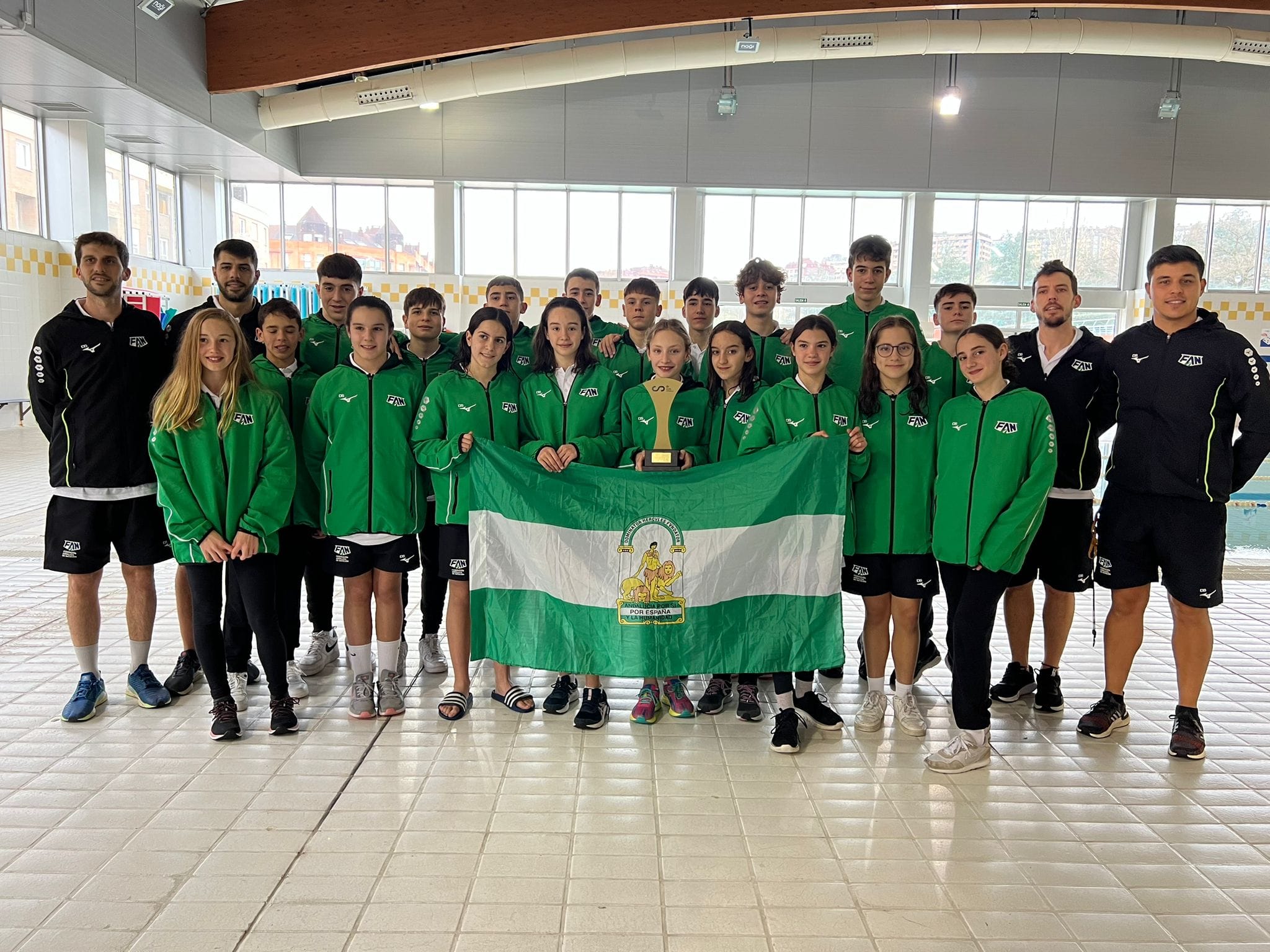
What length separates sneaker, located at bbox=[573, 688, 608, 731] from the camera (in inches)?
134

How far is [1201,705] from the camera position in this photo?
12.4 feet

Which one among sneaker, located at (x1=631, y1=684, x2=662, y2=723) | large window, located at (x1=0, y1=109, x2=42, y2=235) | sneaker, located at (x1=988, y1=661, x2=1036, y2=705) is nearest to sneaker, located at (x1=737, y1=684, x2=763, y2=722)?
sneaker, located at (x1=631, y1=684, x2=662, y2=723)

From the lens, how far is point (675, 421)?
353 centimetres

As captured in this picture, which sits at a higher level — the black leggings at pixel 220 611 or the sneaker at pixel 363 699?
the black leggings at pixel 220 611

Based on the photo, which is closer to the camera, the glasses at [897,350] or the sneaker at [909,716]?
the glasses at [897,350]

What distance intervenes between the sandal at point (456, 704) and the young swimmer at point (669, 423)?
0.67 metres

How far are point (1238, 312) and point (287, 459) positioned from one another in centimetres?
1826

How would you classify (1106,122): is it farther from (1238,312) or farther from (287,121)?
(287,121)

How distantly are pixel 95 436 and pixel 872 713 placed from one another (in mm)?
3179

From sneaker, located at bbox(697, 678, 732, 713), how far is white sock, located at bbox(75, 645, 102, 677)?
2445 millimetres

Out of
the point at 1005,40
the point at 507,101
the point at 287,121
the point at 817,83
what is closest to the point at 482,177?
the point at 507,101

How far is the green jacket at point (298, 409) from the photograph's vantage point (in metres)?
3.50

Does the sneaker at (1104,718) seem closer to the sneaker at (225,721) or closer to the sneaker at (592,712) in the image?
the sneaker at (592,712)

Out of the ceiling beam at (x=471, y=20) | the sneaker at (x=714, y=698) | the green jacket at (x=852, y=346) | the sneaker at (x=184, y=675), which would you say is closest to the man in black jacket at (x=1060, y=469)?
the green jacket at (x=852, y=346)
